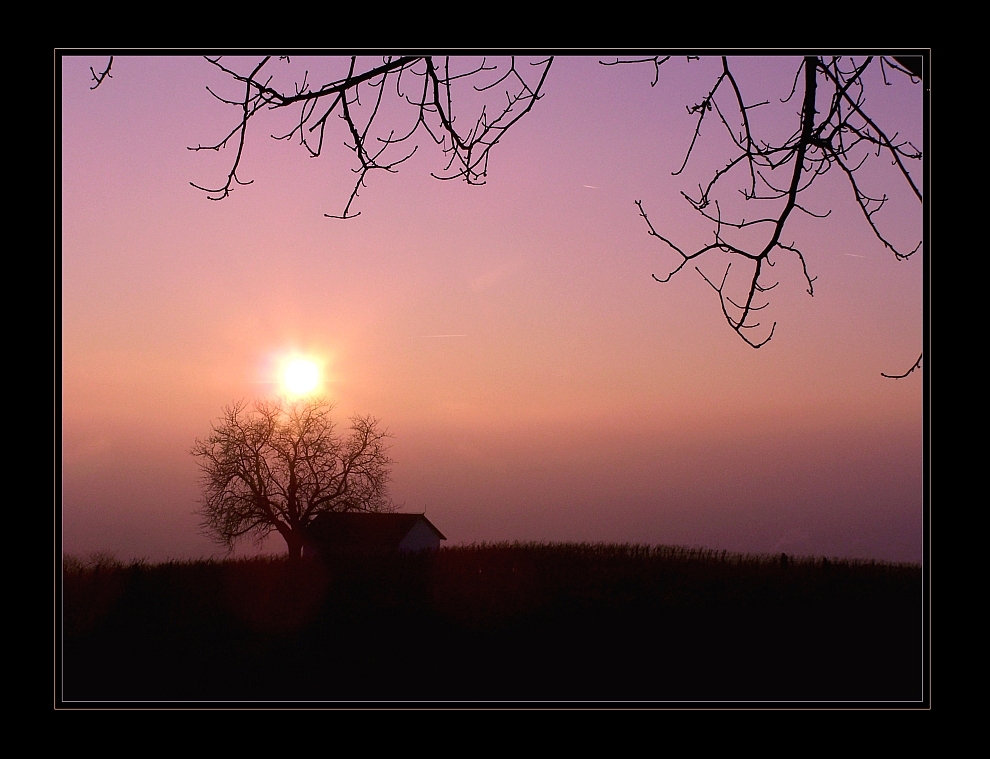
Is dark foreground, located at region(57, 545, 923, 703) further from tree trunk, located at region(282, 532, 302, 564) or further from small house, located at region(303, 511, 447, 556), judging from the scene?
tree trunk, located at region(282, 532, 302, 564)

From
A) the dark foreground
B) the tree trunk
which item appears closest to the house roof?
the tree trunk

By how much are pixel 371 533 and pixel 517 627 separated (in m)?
3.55

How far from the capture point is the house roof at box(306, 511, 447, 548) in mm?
10422

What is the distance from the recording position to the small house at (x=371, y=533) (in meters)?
9.82

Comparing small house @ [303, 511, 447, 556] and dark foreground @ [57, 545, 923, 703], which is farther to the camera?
small house @ [303, 511, 447, 556]

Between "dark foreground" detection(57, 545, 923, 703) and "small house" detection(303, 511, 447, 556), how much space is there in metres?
0.88

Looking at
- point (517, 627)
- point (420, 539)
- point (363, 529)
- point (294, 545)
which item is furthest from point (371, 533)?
point (517, 627)

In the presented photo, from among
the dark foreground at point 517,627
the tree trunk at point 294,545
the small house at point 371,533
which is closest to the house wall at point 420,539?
the small house at point 371,533

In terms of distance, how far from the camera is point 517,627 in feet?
26.8
